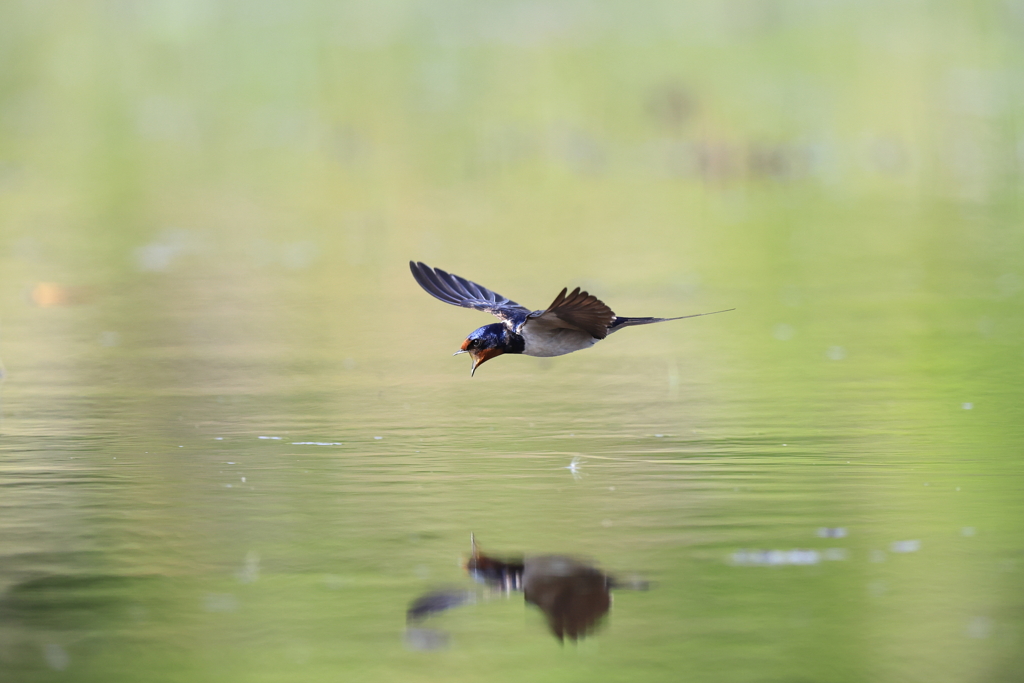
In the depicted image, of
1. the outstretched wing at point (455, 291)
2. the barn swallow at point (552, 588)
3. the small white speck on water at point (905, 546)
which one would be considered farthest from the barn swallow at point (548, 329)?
the small white speck on water at point (905, 546)

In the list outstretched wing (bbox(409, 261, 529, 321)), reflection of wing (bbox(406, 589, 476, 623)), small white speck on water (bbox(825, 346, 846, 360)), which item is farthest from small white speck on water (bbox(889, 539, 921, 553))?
small white speck on water (bbox(825, 346, 846, 360))

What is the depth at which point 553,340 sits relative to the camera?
8.02m

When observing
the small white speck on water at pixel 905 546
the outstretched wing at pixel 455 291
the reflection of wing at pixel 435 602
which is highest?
the outstretched wing at pixel 455 291

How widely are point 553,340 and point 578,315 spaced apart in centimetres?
45

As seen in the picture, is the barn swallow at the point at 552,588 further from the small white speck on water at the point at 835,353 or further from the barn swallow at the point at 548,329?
the small white speck on water at the point at 835,353

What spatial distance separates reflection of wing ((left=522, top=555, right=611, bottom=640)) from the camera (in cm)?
544

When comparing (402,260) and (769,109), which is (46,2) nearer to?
(769,109)

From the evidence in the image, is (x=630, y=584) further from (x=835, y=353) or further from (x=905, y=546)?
(x=835, y=353)

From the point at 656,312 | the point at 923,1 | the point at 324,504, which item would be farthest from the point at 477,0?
the point at 324,504

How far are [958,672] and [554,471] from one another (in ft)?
9.67

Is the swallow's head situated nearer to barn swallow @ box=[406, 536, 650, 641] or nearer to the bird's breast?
the bird's breast

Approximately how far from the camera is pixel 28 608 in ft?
18.5

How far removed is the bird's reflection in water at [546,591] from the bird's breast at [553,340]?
191cm

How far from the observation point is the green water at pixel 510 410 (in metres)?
5.40
